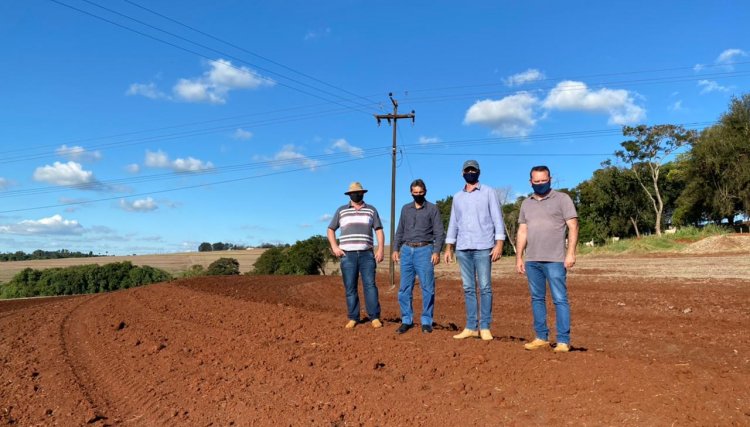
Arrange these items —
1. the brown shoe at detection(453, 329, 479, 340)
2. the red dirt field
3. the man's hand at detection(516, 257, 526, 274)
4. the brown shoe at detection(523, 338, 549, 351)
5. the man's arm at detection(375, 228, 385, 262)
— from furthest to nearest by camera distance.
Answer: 1. the man's arm at detection(375, 228, 385, 262)
2. the brown shoe at detection(453, 329, 479, 340)
3. the man's hand at detection(516, 257, 526, 274)
4. the brown shoe at detection(523, 338, 549, 351)
5. the red dirt field

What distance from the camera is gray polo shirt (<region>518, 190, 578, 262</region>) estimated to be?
5.27 m

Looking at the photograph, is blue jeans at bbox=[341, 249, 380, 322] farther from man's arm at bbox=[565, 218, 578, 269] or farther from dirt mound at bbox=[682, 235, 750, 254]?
dirt mound at bbox=[682, 235, 750, 254]

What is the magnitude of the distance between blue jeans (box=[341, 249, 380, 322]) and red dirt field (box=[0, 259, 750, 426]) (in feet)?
0.86

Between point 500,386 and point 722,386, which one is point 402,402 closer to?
point 500,386

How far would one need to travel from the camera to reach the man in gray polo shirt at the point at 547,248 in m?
5.19

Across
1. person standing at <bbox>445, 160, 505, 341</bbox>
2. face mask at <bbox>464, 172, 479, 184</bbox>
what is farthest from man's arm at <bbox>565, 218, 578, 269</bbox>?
face mask at <bbox>464, 172, 479, 184</bbox>

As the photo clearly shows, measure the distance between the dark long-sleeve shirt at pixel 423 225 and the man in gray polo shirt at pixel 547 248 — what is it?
112 centimetres

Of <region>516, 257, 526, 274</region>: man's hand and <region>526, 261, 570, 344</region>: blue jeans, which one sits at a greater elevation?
<region>516, 257, 526, 274</region>: man's hand

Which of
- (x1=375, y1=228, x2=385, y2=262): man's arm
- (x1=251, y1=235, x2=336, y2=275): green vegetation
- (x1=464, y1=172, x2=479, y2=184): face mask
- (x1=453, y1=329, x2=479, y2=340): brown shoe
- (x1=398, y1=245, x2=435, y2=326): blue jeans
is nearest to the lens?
(x1=453, y1=329, x2=479, y2=340): brown shoe

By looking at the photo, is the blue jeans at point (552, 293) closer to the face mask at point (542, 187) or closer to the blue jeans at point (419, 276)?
the face mask at point (542, 187)

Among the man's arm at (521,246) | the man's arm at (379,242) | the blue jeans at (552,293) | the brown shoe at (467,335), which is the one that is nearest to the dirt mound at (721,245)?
the man's arm at (379,242)

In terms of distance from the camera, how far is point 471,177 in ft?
19.7

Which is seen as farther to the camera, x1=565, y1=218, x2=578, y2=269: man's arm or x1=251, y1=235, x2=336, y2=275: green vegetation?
x1=251, y1=235, x2=336, y2=275: green vegetation

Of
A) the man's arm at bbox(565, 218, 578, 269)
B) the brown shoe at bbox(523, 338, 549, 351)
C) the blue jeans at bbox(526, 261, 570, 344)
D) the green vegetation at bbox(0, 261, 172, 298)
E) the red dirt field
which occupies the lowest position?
the green vegetation at bbox(0, 261, 172, 298)
